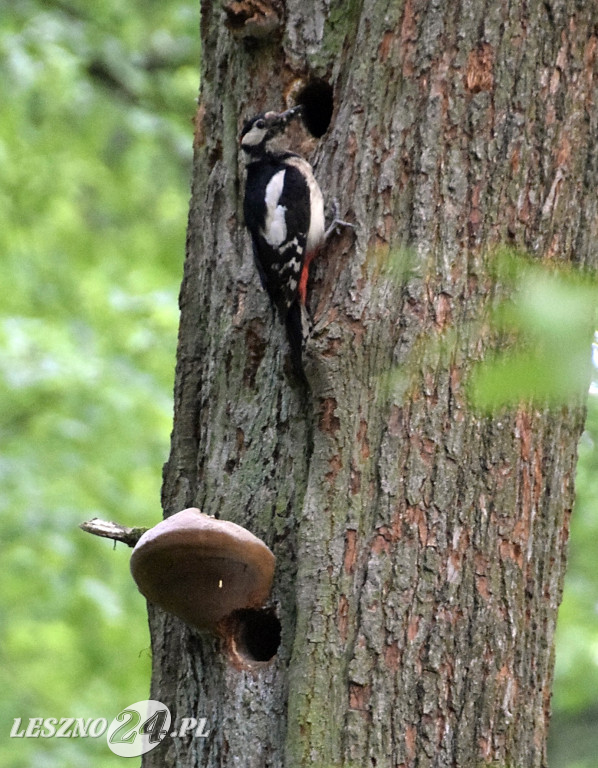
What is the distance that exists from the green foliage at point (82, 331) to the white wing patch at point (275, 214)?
11.2ft

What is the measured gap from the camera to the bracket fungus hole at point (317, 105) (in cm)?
286

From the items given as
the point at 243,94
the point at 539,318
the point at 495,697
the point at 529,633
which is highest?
the point at 243,94

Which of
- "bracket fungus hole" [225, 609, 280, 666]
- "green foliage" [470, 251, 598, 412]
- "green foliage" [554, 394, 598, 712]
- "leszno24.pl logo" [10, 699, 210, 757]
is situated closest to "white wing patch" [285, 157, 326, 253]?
"bracket fungus hole" [225, 609, 280, 666]

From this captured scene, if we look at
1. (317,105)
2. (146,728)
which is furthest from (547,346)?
(317,105)

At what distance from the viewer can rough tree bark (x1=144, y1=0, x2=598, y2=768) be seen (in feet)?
7.29

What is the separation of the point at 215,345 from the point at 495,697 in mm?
1205

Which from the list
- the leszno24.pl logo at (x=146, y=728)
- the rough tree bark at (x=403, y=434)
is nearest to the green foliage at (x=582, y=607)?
the rough tree bark at (x=403, y=434)

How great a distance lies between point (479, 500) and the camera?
7.56ft

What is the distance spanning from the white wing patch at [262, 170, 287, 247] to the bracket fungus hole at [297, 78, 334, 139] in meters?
0.35

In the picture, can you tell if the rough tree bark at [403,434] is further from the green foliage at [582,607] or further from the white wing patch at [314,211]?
the green foliage at [582,607]

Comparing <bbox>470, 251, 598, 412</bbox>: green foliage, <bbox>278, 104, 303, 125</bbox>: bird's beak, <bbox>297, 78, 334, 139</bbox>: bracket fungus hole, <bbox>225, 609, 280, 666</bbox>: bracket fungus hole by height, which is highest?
<bbox>297, 78, 334, 139</bbox>: bracket fungus hole

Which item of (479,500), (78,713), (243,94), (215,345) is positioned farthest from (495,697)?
(78,713)

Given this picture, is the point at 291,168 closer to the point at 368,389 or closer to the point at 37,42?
the point at 368,389

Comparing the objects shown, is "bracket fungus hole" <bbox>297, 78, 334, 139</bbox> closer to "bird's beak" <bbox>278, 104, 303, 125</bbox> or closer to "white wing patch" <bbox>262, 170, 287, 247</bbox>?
"bird's beak" <bbox>278, 104, 303, 125</bbox>
